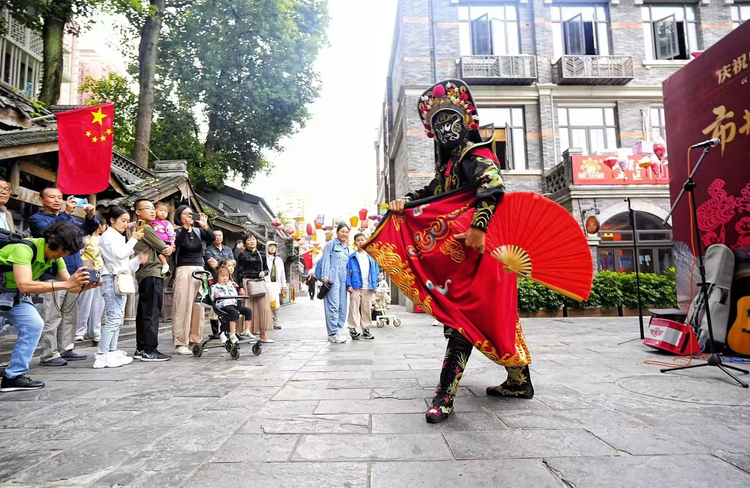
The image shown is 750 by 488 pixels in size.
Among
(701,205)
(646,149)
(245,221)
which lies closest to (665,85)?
(701,205)

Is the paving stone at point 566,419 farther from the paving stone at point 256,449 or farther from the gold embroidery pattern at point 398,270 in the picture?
the paving stone at point 256,449

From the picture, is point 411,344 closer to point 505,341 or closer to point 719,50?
point 505,341

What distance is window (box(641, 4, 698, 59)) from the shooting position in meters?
16.3

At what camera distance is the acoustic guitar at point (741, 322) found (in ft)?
15.0

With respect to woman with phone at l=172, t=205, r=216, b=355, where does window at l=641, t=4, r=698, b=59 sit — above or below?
above

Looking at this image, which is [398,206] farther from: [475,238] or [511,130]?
[511,130]

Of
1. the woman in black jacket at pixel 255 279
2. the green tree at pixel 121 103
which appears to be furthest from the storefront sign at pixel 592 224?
the green tree at pixel 121 103

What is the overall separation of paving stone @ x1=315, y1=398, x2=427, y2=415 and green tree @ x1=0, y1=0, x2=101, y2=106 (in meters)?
13.0

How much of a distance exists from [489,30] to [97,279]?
16415 mm

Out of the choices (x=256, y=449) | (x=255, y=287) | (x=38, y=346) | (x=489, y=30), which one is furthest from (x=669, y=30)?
(x=38, y=346)

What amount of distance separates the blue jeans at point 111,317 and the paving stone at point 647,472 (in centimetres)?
484

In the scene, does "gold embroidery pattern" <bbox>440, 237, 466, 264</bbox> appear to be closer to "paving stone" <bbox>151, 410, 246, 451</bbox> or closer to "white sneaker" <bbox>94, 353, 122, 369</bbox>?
"paving stone" <bbox>151, 410, 246, 451</bbox>

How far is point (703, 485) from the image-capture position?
166 cm

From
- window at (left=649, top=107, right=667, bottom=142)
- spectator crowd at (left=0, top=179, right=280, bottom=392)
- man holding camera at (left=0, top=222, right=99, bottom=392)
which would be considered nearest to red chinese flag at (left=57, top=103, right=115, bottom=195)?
spectator crowd at (left=0, top=179, right=280, bottom=392)
